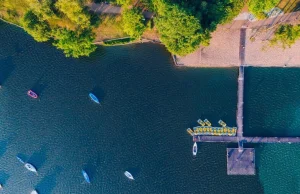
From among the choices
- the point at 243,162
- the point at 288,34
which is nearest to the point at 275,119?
the point at 243,162

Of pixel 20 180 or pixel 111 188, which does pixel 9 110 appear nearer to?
pixel 20 180

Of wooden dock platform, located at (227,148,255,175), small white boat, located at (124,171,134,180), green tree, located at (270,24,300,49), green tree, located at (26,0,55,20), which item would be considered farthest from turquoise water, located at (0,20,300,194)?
green tree, located at (26,0,55,20)

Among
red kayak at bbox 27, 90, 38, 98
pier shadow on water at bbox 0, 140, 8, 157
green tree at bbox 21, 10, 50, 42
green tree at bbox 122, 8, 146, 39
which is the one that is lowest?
pier shadow on water at bbox 0, 140, 8, 157

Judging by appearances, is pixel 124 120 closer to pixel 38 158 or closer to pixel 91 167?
pixel 91 167

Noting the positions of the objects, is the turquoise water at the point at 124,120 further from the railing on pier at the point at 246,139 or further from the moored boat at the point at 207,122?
the railing on pier at the point at 246,139

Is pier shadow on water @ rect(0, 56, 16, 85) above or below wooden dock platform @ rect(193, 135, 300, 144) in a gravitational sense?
above

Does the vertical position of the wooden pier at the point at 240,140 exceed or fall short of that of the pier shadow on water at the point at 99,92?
it falls short

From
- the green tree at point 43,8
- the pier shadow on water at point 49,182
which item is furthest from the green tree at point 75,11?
the pier shadow on water at point 49,182

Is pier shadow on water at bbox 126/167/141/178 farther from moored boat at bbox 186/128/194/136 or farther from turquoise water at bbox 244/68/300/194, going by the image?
turquoise water at bbox 244/68/300/194
